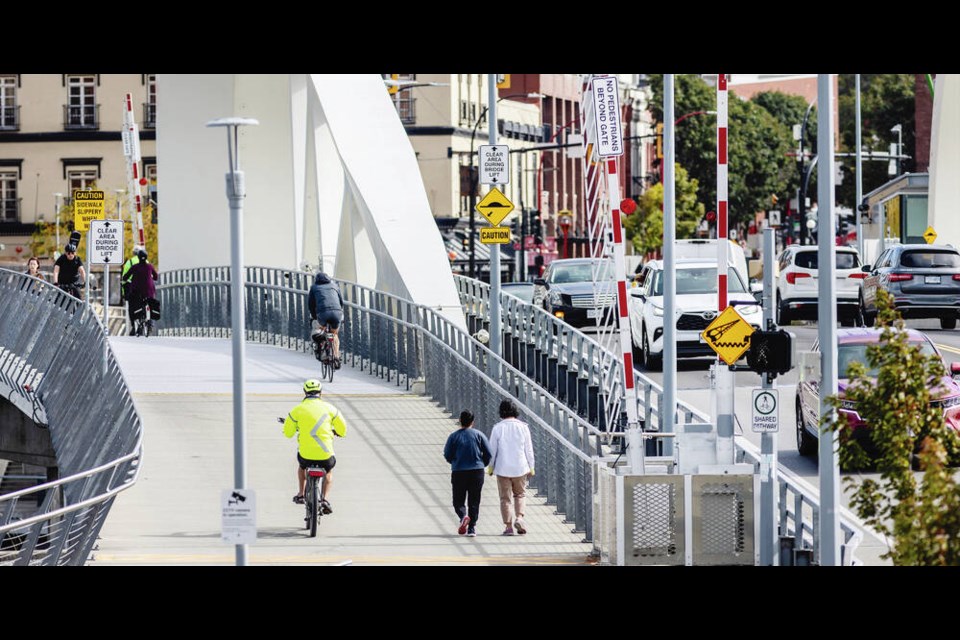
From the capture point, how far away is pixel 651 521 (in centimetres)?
1691

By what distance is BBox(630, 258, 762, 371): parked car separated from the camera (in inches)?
1187

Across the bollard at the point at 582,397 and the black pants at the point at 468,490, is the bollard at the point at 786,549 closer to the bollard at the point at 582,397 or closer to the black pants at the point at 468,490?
the black pants at the point at 468,490

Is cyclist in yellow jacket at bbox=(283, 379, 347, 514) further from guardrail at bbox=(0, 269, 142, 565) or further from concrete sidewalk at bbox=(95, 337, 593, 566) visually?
guardrail at bbox=(0, 269, 142, 565)

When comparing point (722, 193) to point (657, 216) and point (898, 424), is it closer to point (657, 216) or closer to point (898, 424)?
point (898, 424)

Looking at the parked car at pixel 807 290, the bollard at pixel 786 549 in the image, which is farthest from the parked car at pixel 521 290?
the bollard at pixel 786 549

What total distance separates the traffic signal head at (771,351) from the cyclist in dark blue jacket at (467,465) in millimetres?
3825

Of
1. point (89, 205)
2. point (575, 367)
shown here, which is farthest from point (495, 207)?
point (89, 205)

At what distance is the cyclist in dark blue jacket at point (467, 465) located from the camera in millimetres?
18781

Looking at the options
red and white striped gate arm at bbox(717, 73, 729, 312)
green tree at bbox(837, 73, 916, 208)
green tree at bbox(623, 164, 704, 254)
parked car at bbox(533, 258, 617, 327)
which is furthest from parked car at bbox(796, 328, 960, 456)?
green tree at bbox(837, 73, 916, 208)
